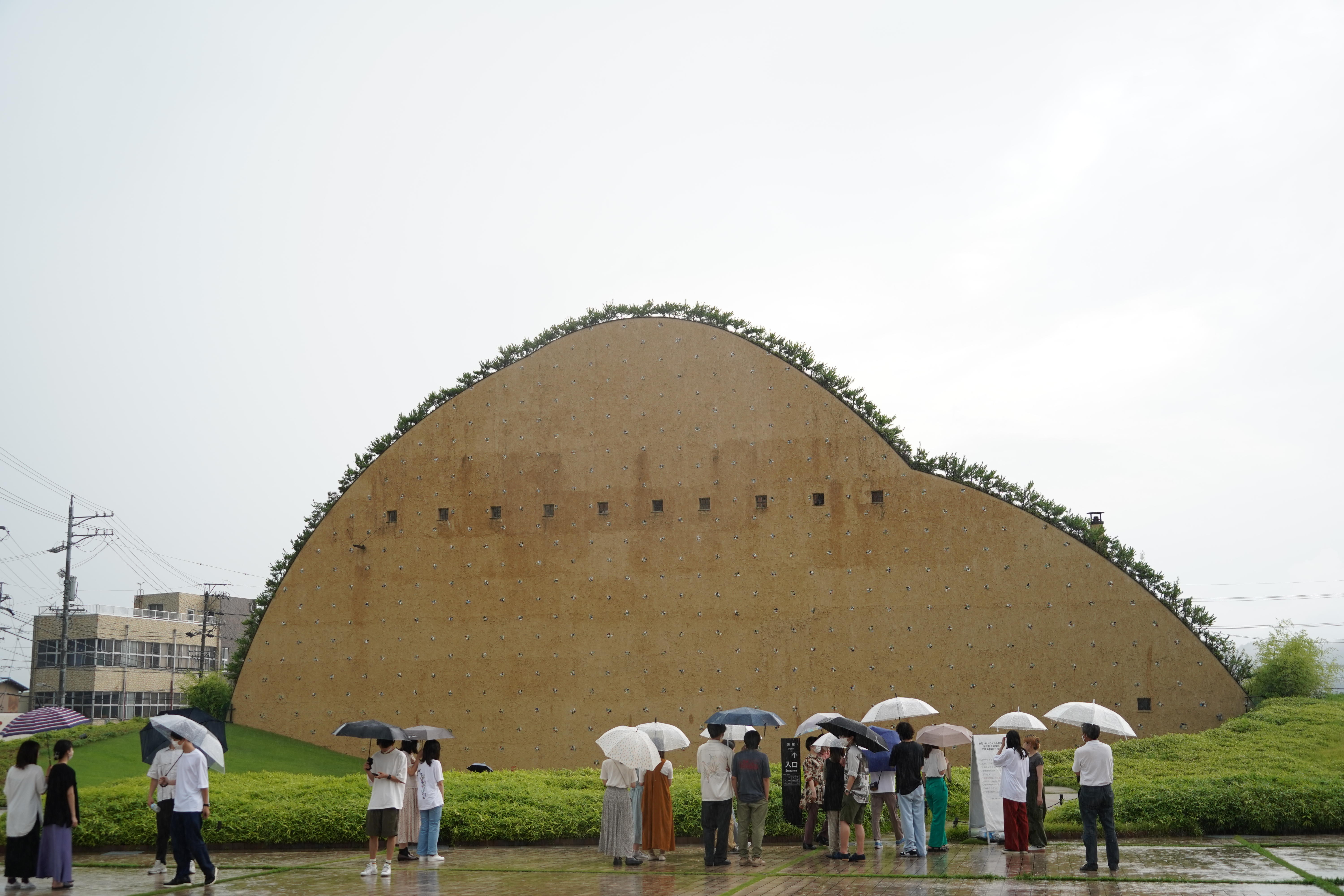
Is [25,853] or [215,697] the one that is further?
[215,697]

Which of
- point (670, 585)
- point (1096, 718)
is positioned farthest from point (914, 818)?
point (670, 585)

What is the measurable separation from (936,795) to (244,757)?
52.1 feet

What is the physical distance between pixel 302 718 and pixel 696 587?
9124 mm

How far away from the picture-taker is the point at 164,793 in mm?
10422

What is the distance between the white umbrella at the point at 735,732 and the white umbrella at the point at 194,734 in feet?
15.4

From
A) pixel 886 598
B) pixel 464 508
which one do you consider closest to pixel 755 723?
pixel 886 598

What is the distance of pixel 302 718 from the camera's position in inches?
952

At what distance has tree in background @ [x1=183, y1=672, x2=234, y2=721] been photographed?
24.7 metres

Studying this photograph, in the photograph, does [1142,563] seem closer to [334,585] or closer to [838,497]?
[838,497]

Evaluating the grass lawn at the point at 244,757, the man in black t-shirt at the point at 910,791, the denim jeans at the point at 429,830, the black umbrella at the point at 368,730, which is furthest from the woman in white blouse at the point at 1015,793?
the grass lawn at the point at 244,757

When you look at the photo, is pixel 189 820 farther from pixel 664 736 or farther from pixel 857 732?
pixel 857 732

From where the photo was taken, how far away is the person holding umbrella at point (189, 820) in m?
9.75

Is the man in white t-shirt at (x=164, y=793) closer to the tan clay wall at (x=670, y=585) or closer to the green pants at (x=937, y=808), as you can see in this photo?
the green pants at (x=937, y=808)

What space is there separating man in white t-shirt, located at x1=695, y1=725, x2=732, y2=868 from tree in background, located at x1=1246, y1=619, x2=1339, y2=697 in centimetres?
1367
